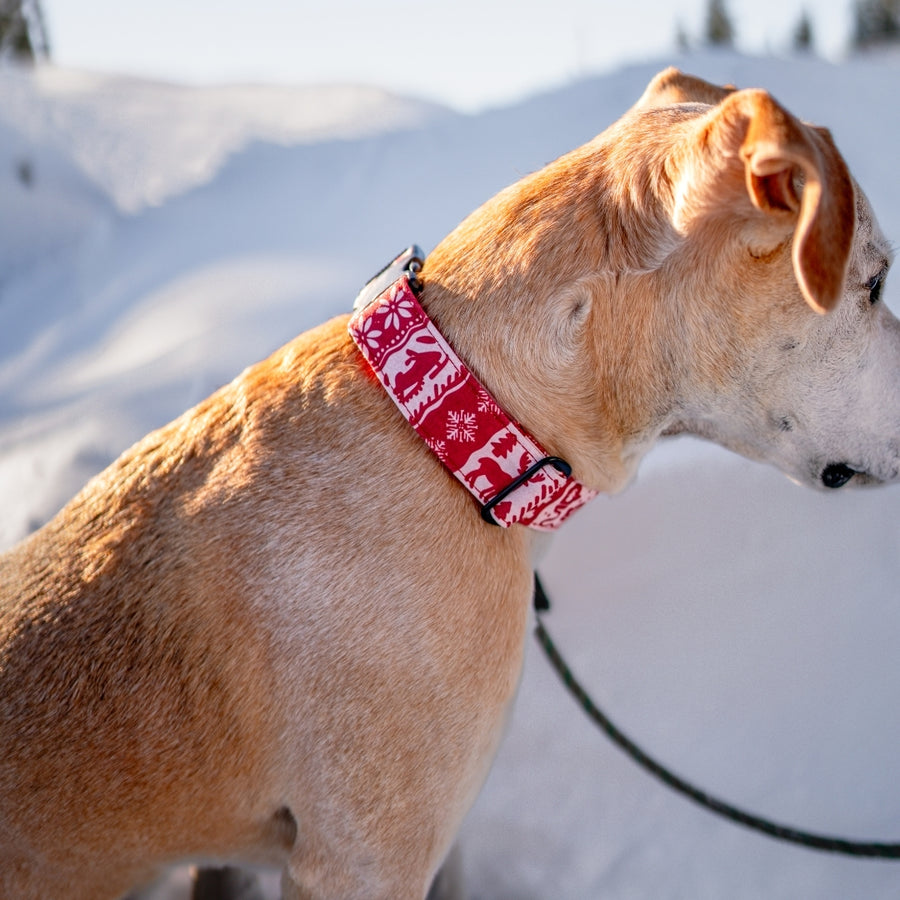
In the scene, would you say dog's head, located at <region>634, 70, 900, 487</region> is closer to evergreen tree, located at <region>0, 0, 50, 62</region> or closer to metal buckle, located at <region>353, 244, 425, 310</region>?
metal buckle, located at <region>353, 244, 425, 310</region>

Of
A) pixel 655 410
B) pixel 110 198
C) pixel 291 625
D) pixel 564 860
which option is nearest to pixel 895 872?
pixel 564 860

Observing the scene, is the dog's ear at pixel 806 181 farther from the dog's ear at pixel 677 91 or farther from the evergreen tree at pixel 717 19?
the evergreen tree at pixel 717 19

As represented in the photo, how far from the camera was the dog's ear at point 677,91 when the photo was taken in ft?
6.26

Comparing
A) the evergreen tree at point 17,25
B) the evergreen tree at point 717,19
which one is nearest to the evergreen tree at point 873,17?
the evergreen tree at point 717,19

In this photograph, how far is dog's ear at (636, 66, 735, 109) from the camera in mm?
1908

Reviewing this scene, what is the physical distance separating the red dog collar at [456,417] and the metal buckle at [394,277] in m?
0.07

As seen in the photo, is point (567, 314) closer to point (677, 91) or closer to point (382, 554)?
point (382, 554)

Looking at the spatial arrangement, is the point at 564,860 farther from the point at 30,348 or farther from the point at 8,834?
the point at 30,348

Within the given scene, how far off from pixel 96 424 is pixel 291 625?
2448 mm

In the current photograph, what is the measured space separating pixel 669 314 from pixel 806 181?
354 mm

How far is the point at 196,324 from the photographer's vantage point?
4.24 m

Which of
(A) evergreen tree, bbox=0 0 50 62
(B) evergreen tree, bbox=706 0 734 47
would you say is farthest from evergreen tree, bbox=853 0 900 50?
(A) evergreen tree, bbox=0 0 50 62

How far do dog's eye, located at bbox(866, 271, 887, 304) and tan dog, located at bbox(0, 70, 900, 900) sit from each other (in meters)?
0.01

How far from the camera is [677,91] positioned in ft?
6.27
